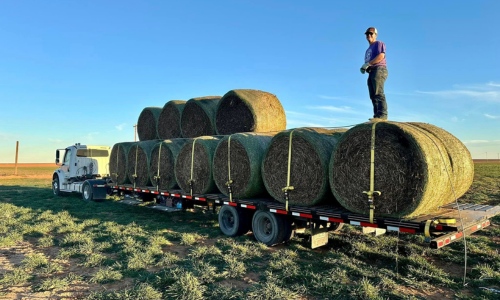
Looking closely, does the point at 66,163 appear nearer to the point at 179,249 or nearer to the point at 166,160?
the point at 166,160

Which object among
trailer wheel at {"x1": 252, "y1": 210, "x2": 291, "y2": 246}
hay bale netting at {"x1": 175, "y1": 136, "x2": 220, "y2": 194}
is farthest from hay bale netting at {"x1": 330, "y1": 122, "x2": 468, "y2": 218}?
hay bale netting at {"x1": 175, "y1": 136, "x2": 220, "y2": 194}

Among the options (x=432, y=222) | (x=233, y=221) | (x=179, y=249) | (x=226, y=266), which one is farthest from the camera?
(x=233, y=221)

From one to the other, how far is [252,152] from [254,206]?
4.51ft

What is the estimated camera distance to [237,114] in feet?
36.8

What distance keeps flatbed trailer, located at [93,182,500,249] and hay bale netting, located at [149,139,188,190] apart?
1.29ft

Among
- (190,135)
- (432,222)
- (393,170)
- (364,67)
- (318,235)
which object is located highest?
(364,67)

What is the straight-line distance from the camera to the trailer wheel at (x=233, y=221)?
958 centimetres

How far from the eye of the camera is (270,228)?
29.0 ft

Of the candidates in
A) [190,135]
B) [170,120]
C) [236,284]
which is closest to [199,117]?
[190,135]

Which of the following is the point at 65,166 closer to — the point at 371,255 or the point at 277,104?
the point at 277,104

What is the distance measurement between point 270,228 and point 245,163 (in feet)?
5.80

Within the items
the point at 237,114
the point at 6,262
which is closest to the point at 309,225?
the point at 237,114

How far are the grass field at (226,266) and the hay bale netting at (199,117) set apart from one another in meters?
3.59

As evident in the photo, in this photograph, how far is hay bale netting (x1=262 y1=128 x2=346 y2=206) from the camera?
24.5 ft
